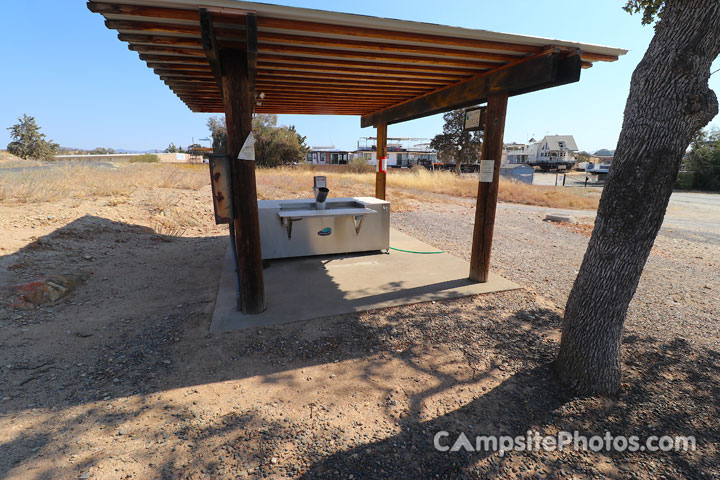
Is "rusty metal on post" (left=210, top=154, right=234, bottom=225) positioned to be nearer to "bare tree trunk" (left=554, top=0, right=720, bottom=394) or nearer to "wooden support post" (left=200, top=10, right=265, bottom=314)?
"wooden support post" (left=200, top=10, right=265, bottom=314)

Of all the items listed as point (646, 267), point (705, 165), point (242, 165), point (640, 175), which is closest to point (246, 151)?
point (242, 165)

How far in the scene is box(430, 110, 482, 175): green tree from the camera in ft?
100

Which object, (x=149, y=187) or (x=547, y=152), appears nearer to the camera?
(x=149, y=187)

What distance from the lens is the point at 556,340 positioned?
10.6 feet

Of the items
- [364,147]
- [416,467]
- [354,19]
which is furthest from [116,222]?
[364,147]

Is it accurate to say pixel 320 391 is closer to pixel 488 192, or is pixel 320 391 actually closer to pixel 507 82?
pixel 488 192

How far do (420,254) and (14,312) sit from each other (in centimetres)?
531

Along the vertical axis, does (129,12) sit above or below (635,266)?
above

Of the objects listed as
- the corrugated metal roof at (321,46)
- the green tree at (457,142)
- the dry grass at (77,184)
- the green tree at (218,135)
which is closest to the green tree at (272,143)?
the green tree at (218,135)

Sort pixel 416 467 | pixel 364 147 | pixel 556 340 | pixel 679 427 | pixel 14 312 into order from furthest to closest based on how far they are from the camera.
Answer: pixel 364 147 < pixel 14 312 < pixel 556 340 < pixel 679 427 < pixel 416 467

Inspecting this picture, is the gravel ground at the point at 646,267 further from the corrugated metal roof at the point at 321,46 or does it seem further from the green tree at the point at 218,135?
the green tree at the point at 218,135

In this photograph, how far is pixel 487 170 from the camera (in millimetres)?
4266

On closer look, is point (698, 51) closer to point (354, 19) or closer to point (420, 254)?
point (354, 19)

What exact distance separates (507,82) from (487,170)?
39.5 inches
